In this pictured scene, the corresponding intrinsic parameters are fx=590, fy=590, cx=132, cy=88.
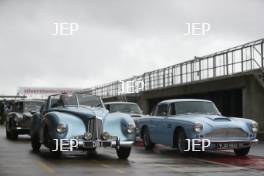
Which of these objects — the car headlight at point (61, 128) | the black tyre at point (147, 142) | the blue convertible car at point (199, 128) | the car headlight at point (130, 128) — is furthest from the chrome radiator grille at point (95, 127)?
the black tyre at point (147, 142)

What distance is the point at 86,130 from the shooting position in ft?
45.7

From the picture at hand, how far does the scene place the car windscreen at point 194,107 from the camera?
16.2 m

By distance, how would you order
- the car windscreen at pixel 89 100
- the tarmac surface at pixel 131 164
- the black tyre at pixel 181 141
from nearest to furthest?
the tarmac surface at pixel 131 164 < the black tyre at pixel 181 141 < the car windscreen at pixel 89 100

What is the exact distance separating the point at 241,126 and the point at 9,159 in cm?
578

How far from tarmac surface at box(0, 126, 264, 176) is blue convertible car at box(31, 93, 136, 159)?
370mm

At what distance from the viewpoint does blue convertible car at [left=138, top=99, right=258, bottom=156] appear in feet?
48.0

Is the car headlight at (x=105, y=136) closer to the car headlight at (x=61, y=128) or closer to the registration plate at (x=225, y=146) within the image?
the car headlight at (x=61, y=128)

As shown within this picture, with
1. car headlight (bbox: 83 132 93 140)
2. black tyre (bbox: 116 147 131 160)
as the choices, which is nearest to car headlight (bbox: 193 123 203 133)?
black tyre (bbox: 116 147 131 160)

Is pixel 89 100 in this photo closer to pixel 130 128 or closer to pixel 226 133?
pixel 130 128

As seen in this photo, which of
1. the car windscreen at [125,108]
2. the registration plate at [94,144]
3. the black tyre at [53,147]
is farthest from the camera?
the car windscreen at [125,108]

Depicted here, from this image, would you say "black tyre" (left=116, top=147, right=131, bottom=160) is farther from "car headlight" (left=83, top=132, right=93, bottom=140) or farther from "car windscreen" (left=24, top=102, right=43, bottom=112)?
"car windscreen" (left=24, top=102, right=43, bottom=112)

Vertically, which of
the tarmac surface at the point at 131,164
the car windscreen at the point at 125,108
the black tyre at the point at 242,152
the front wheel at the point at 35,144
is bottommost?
the tarmac surface at the point at 131,164

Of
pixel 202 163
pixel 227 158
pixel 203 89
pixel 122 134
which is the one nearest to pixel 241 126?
pixel 227 158

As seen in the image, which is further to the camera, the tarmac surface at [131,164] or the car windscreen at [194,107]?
the car windscreen at [194,107]
